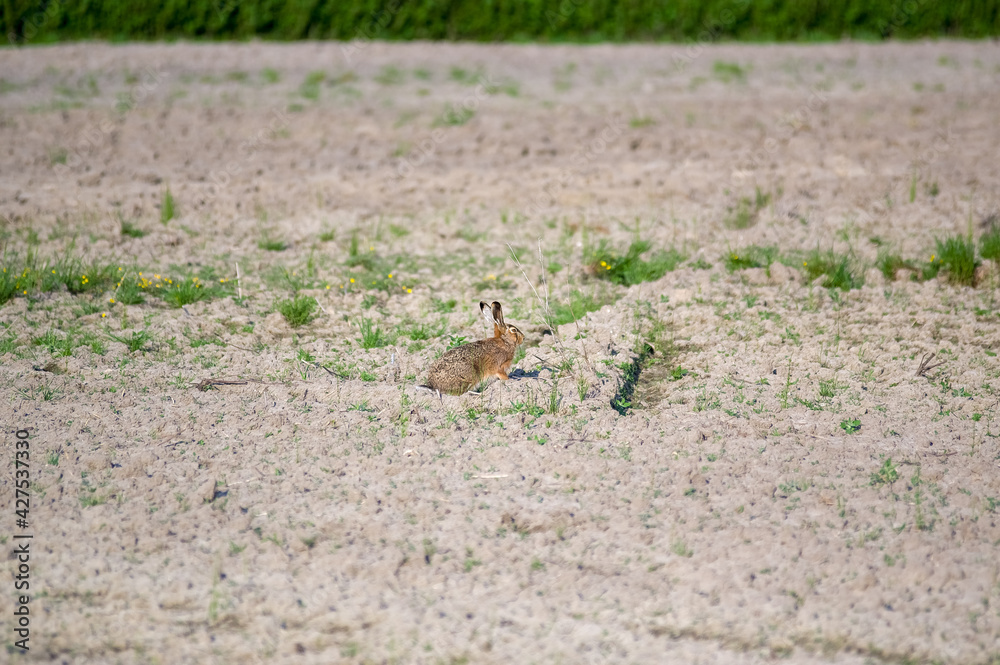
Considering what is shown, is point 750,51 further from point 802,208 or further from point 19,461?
point 19,461

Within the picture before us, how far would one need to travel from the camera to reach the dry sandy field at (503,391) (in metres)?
3.46

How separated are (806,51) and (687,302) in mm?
10666

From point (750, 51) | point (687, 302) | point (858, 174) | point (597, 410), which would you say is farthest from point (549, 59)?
point (597, 410)

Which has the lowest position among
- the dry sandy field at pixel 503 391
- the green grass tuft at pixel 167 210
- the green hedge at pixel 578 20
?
the dry sandy field at pixel 503 391

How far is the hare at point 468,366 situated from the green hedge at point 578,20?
1222 centimetres

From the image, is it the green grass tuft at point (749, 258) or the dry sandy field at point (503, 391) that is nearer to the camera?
the dry sandy field at point (503, 391)

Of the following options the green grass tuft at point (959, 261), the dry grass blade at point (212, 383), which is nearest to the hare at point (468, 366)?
the dry grass blade at point (212, 383)

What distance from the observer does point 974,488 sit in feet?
13.7

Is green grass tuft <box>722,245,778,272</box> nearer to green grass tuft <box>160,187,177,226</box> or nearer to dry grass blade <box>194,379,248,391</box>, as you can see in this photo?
dry grass blade <box>194,379,248,391</box>

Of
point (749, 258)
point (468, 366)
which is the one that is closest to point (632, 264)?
point (749, 258)

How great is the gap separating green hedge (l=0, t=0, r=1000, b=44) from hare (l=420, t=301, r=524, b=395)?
481 inches

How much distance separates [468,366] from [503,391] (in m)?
0.27

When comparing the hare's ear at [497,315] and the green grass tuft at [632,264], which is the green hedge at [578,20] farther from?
the hare's ear at [497,315]

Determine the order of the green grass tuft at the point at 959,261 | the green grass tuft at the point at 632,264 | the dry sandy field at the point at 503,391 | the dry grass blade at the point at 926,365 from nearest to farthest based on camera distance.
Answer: the dry sandy field at the point at 503,391 → the dry grass blade at the point at 926,365 → the green grass tuft at the point at 959,261 → the green grass tuft at the point at 632,264
